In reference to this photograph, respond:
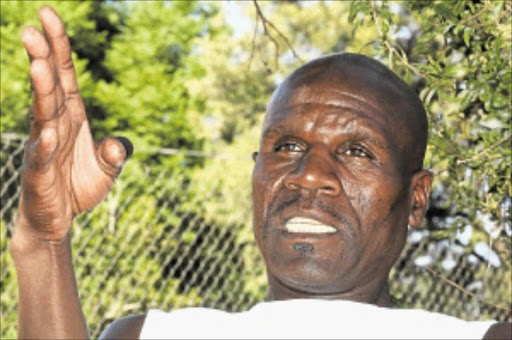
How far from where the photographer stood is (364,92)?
208 cm

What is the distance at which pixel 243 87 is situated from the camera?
15.5 metres

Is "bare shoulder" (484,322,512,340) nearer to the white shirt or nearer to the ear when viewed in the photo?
the white shirt

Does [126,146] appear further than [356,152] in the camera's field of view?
No

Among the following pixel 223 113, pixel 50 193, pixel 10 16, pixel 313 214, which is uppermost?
pixel 50 193

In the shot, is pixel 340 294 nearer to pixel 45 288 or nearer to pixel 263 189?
pixel 263 189

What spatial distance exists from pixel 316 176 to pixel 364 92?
230 mm

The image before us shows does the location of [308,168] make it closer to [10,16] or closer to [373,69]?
[373,69]

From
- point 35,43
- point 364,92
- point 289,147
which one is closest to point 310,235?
point 289,147

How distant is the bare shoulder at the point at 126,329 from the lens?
202 cm

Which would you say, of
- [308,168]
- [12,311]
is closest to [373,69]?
[308,168]

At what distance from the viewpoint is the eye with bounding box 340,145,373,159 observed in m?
2.03

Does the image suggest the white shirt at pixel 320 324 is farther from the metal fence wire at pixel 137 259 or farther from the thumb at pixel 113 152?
the metal fence wire at pixel 137 259

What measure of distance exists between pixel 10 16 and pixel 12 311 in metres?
8.16

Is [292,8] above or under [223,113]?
above
